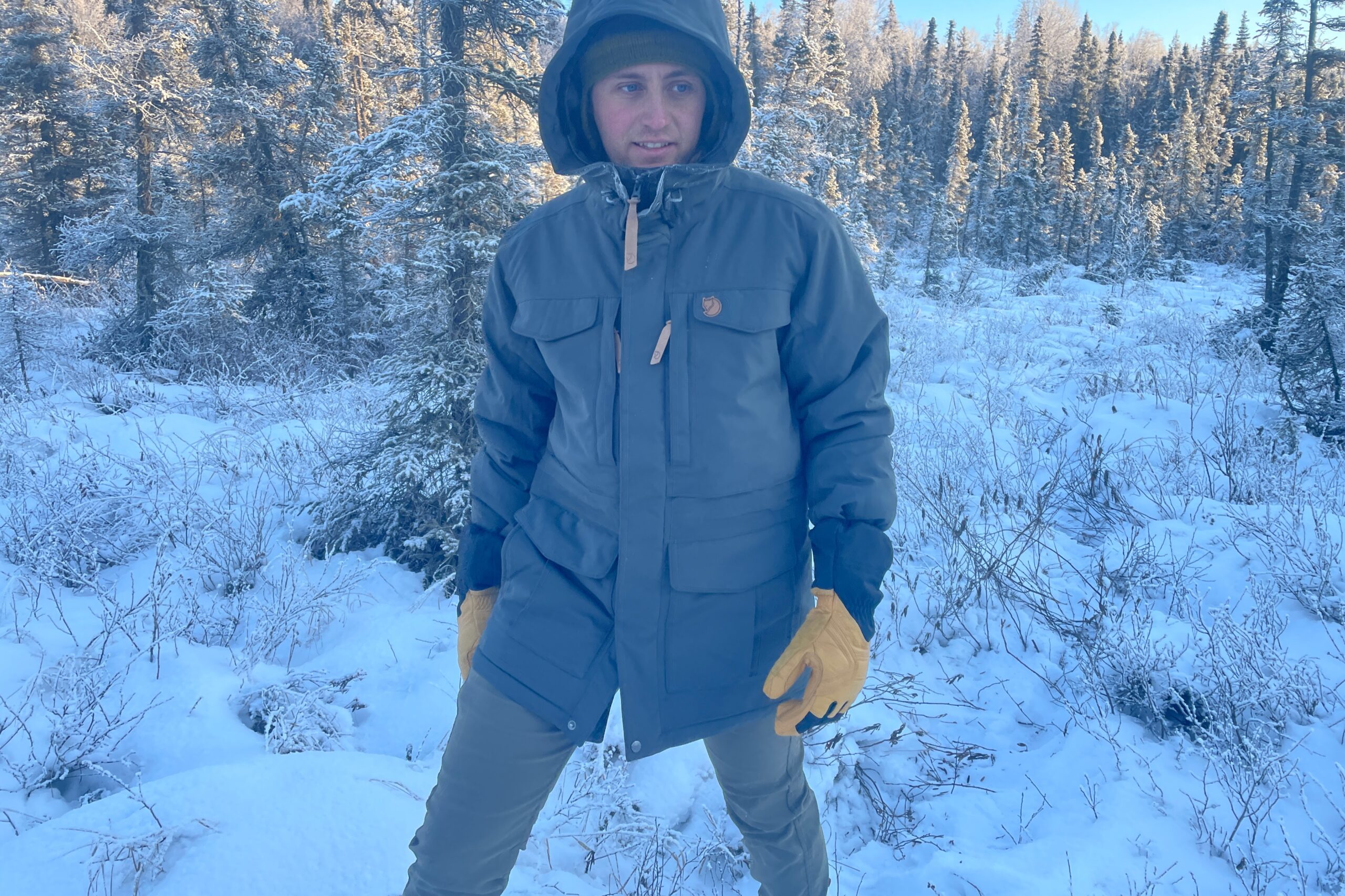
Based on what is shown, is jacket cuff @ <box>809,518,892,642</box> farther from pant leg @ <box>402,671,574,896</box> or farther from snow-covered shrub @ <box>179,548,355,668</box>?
snow-covered shrub @ <box>179,548,355,668</box>

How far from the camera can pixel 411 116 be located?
4770 millimetres

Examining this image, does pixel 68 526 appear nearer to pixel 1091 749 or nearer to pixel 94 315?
pixel 1091 749

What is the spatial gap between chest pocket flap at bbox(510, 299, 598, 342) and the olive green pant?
2.74 ft

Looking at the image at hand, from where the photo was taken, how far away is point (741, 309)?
1.60 meters

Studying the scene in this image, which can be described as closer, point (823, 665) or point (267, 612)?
point (823, 665)

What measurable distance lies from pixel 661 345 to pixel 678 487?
32 centimetres

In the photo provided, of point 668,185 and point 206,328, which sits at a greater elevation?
point 668,185

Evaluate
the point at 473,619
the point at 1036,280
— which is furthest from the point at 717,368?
the point at 1036,280

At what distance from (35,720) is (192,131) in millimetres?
12383

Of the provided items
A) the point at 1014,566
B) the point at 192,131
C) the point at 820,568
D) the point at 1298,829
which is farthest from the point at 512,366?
the point at 192,131

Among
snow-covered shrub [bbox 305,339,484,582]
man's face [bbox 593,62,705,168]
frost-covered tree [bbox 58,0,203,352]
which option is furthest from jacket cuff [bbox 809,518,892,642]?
frost-covered tree [bbox 58,0,203,352]

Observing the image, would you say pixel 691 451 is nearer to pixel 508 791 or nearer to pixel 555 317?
pixel 555 317

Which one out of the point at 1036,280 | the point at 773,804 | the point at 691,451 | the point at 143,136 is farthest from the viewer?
the point at 1036,280

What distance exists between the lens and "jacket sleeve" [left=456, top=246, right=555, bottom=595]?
191 cm
